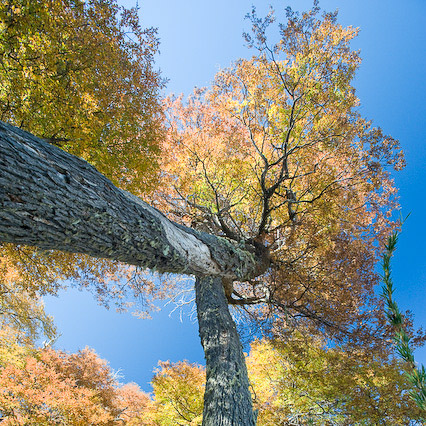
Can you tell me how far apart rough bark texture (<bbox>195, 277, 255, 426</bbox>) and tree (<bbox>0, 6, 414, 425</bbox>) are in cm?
2

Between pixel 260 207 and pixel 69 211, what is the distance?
4733 millimetres

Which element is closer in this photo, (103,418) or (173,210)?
(103,418)

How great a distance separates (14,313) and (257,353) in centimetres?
742

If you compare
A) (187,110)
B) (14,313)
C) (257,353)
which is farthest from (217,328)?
(14,313)

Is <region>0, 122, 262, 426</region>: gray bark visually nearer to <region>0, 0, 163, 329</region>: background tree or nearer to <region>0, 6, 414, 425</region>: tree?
<region>0, 6, 414, 425</region>: tree

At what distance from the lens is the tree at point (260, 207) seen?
180 centimetres

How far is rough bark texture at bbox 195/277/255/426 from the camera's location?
8.66ft

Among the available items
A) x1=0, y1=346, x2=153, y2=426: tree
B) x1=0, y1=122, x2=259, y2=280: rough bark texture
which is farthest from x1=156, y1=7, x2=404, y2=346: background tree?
x1=0, y1=346, x2=153, y2=426: tree

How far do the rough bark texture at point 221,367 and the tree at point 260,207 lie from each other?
2 cm

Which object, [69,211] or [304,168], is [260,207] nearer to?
[304,168]

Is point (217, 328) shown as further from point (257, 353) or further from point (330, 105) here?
point (330, 105)

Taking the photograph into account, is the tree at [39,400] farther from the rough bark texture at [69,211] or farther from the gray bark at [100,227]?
the rough bark texture at [69,211]

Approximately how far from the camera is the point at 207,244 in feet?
11.2

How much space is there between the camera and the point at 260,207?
586cm
